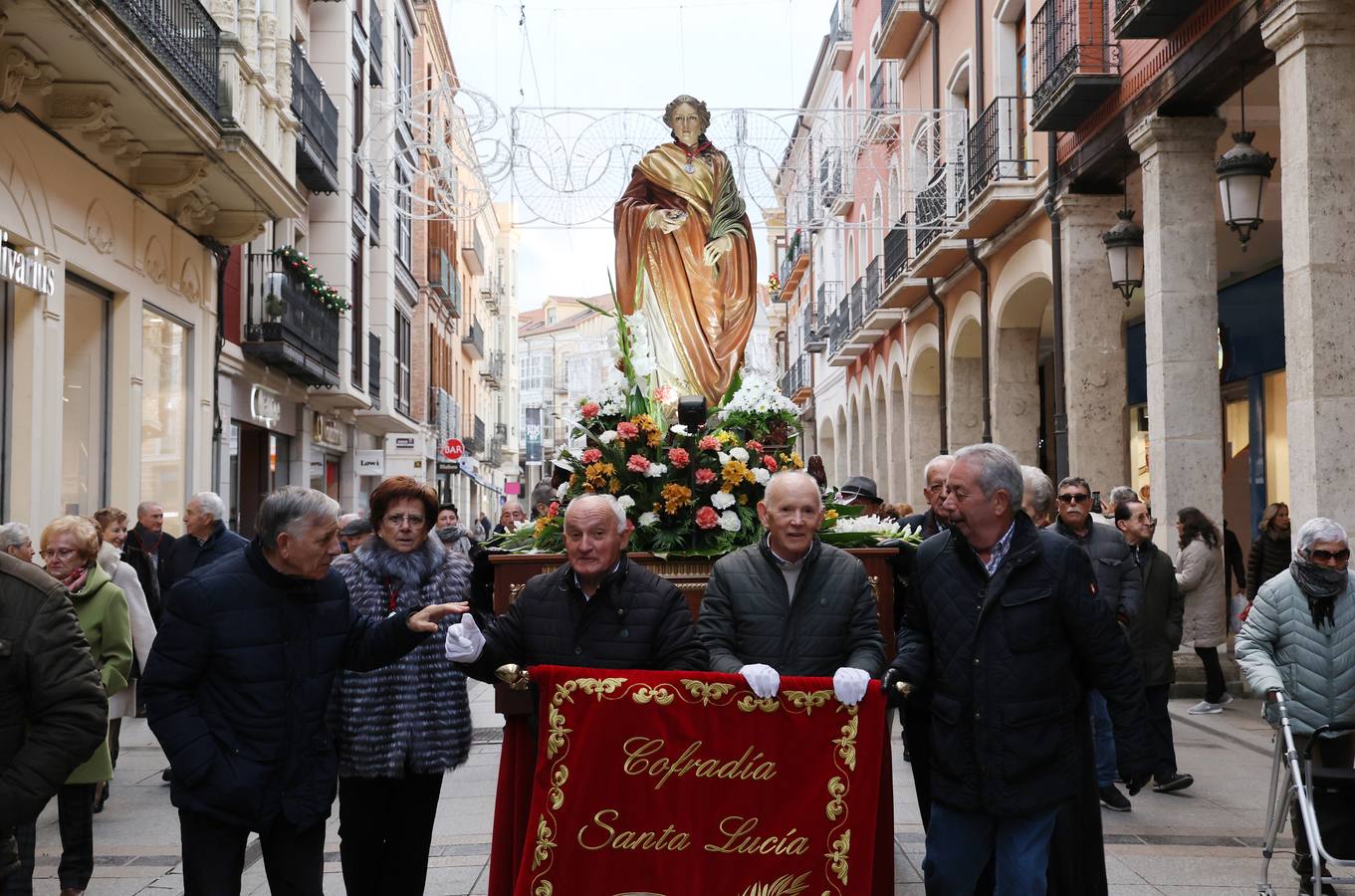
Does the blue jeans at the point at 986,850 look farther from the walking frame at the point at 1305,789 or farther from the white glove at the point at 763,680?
the walking frame at the point at 1305,789

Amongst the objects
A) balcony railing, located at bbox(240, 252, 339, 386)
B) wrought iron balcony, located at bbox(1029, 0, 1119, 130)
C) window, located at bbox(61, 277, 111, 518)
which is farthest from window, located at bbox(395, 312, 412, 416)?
wrought iron balcony, located at bbox(1029, 0, 1119, 130)

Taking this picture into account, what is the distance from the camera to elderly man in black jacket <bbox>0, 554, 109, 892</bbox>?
3695 millimetres

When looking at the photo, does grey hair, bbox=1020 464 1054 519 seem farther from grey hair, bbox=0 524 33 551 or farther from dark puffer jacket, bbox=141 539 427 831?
grey hair, bbox=0 524 33 551

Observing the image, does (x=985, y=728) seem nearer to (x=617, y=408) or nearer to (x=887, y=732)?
(x=887, y=732)

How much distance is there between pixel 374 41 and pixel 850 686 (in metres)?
27.3

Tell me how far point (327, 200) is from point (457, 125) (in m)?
12.8

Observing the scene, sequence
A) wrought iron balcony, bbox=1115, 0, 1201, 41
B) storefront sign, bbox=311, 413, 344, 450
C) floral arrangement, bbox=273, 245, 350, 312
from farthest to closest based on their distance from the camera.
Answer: storefront sign, bbox=311, 413, 344, 450 < floral arrangement, bbox=273, 245, 350, 312 < wrought iron balcony, bbox=1115, 0, 1201, 41

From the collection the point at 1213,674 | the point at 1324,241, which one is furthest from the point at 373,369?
the point at 1324,241

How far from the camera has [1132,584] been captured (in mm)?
8125

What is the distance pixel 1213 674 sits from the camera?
1147cm

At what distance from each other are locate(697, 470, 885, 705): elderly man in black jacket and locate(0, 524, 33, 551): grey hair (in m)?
3.98

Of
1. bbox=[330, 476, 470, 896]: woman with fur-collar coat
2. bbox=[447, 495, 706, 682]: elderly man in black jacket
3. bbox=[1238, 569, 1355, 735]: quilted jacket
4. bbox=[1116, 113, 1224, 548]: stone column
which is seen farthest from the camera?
bbox=[1116, 113, 1224, 548]: stone column

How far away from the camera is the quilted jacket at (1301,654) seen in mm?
6051

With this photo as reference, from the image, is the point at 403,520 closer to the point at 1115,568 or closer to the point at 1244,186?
the point at 1115,568
